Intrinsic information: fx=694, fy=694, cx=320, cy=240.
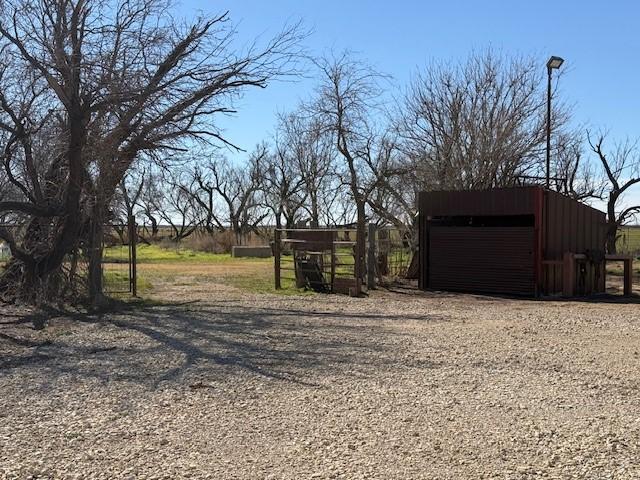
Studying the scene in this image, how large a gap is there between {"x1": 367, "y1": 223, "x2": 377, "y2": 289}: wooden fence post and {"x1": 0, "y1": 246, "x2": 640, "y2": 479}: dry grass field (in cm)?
606

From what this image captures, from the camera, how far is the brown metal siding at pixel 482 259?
1725 cm

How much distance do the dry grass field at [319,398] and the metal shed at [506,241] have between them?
515 cm

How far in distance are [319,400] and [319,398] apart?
2.9 inches

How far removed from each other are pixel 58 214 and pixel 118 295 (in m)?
3.37

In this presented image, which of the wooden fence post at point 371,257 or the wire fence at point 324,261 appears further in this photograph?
the wooden fence post at point 371,257

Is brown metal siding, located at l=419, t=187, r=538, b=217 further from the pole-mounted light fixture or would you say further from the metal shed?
the pole-mounted light fixture

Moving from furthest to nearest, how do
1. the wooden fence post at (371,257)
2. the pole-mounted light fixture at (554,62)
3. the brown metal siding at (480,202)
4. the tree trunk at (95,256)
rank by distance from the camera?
the pole-mounted light fixture at (554,62) → the wooden fence post at (371,257) → the brown metal siding at (480,202) → the tree trunk at (95,256)

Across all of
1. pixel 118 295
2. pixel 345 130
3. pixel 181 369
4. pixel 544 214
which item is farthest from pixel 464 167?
pixel 181 369

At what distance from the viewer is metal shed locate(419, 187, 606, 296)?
17.1 meters

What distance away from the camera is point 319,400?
625 centimetres

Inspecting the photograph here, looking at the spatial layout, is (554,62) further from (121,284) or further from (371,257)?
(121,284)

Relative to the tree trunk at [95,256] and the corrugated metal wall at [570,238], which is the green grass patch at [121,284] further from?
the corrugated metal wall at [570,238]

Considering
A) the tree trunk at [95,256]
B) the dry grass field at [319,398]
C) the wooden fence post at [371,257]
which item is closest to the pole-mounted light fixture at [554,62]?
the wooden fence post at [371,257]

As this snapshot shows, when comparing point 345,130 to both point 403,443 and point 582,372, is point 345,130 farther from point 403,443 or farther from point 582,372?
point 403,443
